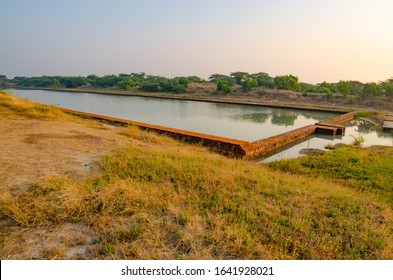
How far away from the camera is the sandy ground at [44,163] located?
2.40m

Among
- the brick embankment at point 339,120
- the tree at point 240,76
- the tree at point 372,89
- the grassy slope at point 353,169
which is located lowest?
the grassy slope at point 353,169

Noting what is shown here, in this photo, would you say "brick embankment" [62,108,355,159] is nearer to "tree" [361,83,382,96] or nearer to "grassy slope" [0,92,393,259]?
"grassy slope" [0,92,393,259]

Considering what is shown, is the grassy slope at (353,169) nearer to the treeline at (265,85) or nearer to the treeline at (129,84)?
the treeline at (265,85)

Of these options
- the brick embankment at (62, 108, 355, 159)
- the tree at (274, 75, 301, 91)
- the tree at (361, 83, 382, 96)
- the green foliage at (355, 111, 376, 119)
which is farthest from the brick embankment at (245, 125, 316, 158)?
the tree at (274, 75, 301, 91)

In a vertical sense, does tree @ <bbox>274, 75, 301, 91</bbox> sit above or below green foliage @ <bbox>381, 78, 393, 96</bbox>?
above

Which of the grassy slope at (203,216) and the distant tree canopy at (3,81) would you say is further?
the distant tree canopy at (3,81)

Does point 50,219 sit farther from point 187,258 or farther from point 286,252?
point 286,252

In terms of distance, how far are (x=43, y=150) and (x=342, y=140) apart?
1074 centimetres

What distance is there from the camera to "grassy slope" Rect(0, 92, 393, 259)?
2449 millimetres

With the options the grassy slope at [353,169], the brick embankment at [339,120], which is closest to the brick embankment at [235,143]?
the grassy slope at [353,169]

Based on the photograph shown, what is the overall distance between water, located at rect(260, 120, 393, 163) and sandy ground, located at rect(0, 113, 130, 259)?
4.88 meters

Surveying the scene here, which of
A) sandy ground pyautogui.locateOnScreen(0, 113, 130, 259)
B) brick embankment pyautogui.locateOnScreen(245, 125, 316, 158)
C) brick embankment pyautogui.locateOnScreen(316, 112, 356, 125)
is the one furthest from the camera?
brick embankment pyautogui.locateOnScreen(316, 112, 356, 125)

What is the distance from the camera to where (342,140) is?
11.1m

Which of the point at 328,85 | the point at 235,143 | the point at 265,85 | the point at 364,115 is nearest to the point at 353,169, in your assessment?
the point at 235,143
